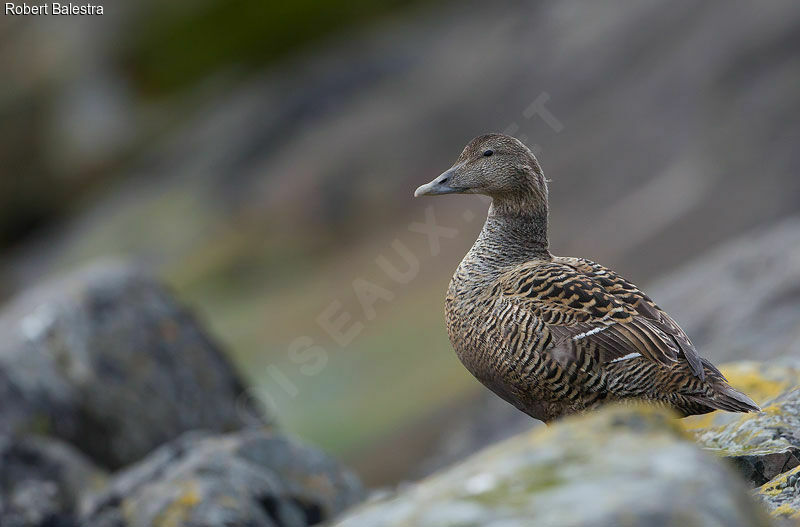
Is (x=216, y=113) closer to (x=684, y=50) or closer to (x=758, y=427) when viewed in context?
(x=684, y=50)

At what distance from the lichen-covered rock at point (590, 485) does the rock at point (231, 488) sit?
3.49 metres

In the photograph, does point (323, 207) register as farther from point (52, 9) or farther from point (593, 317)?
→ point (593, 317)

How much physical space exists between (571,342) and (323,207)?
16.8 meters

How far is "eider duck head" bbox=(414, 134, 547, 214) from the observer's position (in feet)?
20.9

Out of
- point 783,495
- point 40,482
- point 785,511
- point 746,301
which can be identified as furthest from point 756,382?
point 40,482

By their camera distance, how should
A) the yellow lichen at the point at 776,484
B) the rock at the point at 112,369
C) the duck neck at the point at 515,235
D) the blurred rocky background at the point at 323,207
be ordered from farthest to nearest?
the blurred rocky background at the point at 323,207 < the rock at the point at 112,369 < the duck neck at the point at 515,235 < the yellow lichen at the point at 776,484

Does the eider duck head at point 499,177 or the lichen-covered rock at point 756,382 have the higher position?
the eider duck head at point 499,177

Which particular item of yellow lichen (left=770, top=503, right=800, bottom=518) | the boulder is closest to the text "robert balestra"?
the boulder

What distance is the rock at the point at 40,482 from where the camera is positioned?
24.5ft

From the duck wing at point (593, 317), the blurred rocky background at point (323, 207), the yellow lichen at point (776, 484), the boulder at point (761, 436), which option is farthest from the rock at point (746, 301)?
the yellow lichen at point (776, 484)

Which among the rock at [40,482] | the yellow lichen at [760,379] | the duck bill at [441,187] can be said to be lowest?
the rock at [40,482]

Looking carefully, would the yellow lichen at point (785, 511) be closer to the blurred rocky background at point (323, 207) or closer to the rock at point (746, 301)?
the blurred rocky background at point (323, 207)

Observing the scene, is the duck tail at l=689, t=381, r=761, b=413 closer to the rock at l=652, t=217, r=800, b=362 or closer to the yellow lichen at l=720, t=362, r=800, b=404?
the yellow lichen at l=720, t=362, r=800, b=404

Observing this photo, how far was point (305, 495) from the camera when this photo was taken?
698cm
